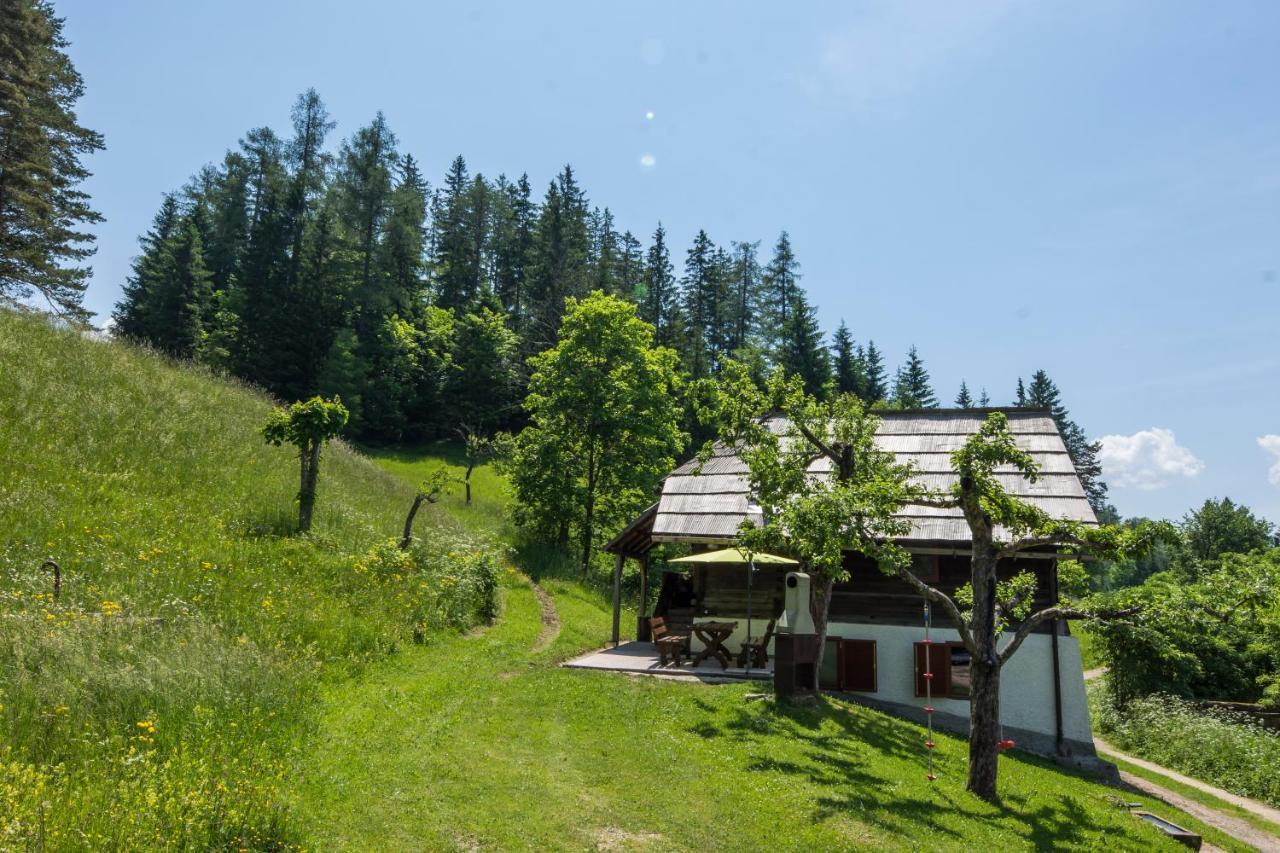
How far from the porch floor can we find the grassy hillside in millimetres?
3347

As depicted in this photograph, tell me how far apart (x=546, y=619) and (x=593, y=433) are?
41.2 feet

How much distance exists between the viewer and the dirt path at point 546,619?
1853cm

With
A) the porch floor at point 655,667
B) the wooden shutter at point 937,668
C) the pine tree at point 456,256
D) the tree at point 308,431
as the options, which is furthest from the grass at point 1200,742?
the pine tree at point 456,256

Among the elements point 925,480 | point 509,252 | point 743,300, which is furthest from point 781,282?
point 925,480

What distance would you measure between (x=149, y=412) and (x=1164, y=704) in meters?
30.7

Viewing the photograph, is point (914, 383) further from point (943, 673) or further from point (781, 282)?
point (943, 673)

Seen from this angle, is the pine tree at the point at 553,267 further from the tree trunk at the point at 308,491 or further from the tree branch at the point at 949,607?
the tree branch at the point at 949,607

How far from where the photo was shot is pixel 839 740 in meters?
11.5

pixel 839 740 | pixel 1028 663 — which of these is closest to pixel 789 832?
pixel 839 740

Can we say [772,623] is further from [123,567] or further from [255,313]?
[255,313]

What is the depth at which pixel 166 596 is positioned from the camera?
11445 mm

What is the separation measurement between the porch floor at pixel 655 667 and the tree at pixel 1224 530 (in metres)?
47.3

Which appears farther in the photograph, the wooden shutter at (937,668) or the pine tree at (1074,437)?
the pine tree at (1074,437)

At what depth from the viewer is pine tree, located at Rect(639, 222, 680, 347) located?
67.0 metres
